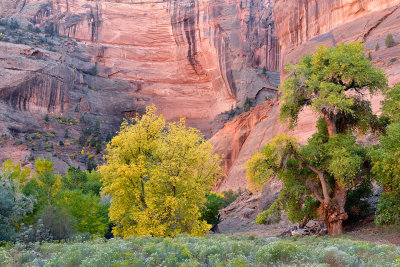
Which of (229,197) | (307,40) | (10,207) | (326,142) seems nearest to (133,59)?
(307,40)

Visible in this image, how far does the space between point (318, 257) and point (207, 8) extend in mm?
78595

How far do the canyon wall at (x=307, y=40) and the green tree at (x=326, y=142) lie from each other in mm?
14753

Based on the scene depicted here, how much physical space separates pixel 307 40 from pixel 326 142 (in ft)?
106

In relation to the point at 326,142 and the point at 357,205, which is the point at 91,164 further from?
the point at 357,205

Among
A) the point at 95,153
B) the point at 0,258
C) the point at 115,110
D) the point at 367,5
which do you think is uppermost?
the point at 367,5

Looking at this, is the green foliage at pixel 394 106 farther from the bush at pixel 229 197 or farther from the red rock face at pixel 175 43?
the red rock face at pixel 175 43

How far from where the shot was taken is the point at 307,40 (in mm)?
47188

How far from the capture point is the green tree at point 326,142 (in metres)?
16.5

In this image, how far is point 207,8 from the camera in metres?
81.9

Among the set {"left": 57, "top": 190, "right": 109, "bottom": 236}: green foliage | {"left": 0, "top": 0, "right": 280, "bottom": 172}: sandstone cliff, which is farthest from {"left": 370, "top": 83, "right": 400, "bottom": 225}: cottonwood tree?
{"left": 0, "top": 0, "right": 280, "bottom": 172}: sandstone cliff

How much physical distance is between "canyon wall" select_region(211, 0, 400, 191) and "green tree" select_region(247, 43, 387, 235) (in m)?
14.8

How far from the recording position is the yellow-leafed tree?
16.9m

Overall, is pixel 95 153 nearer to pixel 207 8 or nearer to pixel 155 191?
pixel 207 8

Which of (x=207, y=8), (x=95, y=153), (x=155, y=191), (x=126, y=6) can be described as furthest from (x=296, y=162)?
(x=126, y=6)
